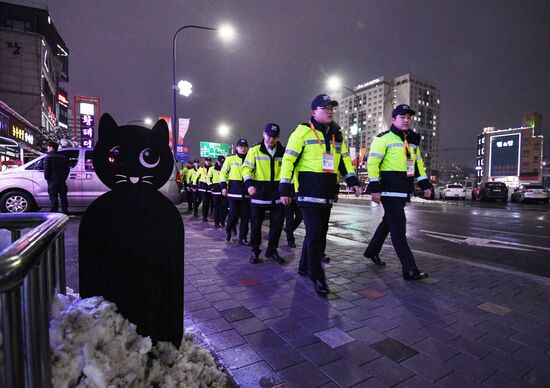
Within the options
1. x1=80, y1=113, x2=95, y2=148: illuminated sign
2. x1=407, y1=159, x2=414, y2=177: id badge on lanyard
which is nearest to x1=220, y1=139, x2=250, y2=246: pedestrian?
x1=407, y1=159, x2=414, y2=177: id badge on lanyard

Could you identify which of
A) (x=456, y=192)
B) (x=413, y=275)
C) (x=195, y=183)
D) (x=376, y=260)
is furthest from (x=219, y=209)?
(x=456, y=192)

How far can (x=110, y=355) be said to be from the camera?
165cm

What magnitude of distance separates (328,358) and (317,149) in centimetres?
232

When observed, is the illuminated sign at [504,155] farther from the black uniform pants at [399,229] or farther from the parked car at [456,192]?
the black uniform pants at [399,229]

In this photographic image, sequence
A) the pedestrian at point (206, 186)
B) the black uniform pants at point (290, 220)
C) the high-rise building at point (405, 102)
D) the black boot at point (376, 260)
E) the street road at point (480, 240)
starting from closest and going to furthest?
the black boot at point (376, 260)
the street road at point (480, 240)
the black uniform pants at point (290, 220)
the pedestrian at point (206, 186)
the high-rise building at point (405, 102)

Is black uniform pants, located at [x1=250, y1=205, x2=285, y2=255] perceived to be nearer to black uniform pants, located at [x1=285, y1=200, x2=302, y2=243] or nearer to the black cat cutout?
black uniform pants, located at [x1=285, y1=200, x2=302, y2=243]

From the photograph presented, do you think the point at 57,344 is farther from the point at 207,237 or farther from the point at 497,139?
the point at 497,139

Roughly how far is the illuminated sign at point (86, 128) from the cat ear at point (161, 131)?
84.0ft

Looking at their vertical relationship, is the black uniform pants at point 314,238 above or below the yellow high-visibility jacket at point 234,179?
below

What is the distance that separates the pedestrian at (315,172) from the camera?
152 inches

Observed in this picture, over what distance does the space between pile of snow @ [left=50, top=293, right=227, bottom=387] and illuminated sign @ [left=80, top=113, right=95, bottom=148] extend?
25903 mm

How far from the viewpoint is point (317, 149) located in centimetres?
394

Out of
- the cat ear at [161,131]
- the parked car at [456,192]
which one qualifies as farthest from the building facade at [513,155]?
the cat ear at [161,131]

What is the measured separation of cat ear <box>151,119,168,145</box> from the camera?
2143mm
